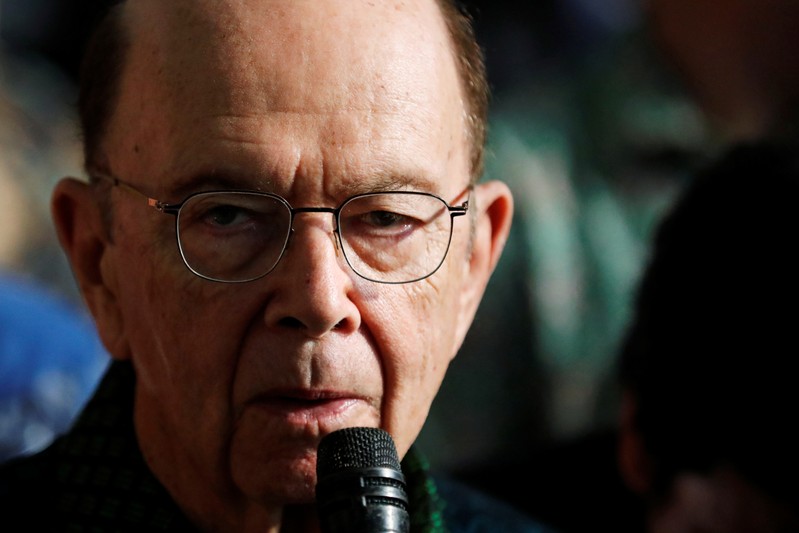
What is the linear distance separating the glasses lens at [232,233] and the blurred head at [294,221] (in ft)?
0.03

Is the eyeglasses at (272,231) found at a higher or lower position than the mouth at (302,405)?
higher

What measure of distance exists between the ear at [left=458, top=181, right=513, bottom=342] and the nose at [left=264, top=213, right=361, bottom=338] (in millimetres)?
415

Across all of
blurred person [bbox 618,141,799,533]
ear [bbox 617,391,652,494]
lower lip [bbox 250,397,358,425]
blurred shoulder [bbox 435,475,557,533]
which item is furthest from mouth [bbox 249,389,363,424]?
ear [bbox 617,391,652,494]

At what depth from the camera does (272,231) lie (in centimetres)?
191

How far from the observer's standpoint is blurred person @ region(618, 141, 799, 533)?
9.08 feet

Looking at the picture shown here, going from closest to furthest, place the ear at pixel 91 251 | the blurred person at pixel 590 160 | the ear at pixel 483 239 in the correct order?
the ear at pixel 91 251 < the ear at pixel 483 239 < the blurred person at pixel 590 160

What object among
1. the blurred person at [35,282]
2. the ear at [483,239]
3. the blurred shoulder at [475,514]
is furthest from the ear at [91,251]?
the blurred person at [35,282]

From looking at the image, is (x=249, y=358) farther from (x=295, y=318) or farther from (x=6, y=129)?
(x=6, y=129)

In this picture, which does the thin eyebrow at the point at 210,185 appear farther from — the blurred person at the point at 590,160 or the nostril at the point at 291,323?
the blurred person at the point at 590,160

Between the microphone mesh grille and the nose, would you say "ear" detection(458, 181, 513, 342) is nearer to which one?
the nose

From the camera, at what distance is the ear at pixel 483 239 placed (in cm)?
226

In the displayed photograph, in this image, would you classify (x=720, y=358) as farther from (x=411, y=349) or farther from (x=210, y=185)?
(x=210, y=185)

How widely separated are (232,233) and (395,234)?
0.30m

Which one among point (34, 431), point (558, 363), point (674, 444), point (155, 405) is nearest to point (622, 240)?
point (558, 363)
